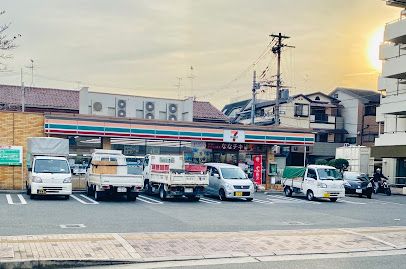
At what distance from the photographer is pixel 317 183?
24359mm

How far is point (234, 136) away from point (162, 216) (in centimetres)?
1464

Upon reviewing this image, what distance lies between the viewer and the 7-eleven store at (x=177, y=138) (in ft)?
84.6

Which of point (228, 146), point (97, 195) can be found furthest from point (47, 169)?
point (228, 146)

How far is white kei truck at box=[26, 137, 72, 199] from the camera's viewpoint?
1947 centimetres

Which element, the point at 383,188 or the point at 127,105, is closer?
the point at 383,188

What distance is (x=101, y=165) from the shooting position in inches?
866

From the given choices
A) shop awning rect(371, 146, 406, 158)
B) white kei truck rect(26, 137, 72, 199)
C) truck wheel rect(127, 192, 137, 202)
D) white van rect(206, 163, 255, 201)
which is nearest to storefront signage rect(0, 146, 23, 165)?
white kei truck rect(26, 137, 72, 199)

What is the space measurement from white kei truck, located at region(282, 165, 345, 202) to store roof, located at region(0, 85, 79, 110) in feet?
88.0

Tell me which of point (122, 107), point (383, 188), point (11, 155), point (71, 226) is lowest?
point (383, 188)

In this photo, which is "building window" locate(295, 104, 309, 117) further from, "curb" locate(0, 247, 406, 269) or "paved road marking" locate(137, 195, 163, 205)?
"curb" locate(0, 247, 406, 269)

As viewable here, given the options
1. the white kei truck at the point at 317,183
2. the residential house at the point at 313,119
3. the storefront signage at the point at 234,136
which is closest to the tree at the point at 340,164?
the residential house at the point at 313,119

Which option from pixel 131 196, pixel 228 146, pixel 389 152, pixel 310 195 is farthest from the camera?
pixel 389 152

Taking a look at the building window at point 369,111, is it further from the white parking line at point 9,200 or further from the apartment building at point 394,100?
the white parking line at point 9,200

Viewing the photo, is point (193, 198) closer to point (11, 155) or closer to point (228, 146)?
point (228, 146)
